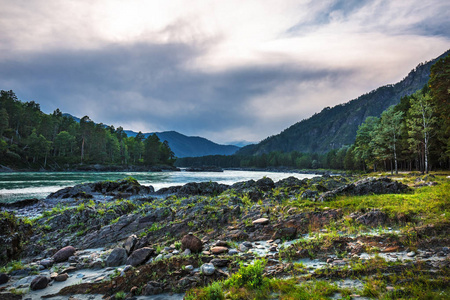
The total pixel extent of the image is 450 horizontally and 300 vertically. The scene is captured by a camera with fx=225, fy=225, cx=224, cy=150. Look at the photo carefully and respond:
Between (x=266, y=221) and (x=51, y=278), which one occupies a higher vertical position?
(x=266, y=221)

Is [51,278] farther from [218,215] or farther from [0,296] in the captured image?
[218,215]

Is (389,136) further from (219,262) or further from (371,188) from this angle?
(219,262)

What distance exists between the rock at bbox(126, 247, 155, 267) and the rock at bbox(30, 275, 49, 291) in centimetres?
251

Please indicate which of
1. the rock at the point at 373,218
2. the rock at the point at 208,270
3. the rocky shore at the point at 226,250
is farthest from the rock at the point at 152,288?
the rock at the point at 373,218

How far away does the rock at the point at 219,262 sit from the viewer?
743 cm

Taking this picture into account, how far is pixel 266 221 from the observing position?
11227mm

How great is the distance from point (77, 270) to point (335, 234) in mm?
10149

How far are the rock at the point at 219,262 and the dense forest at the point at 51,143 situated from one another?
105930 millimetres

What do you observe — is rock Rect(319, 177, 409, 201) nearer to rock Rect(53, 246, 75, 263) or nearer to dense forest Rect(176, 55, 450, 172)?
rock Rect(53, 246, 75, 263)

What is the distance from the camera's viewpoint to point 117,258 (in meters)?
8.87

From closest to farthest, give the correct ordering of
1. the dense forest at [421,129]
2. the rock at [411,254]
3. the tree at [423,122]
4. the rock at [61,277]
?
the rock at [411,254] < the rock at [61,277] < the dense forest at [421,129] < the tree at [423,122]

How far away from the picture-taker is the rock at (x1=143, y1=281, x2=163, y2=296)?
6.27m

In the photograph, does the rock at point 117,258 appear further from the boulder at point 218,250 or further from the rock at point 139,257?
the boulder at point 218,250

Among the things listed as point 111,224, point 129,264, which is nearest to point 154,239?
point 129,264
